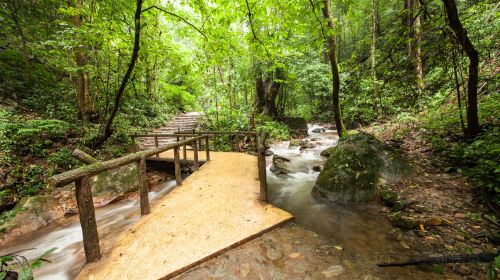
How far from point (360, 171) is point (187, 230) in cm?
384

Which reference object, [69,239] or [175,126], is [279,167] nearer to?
[69,239]

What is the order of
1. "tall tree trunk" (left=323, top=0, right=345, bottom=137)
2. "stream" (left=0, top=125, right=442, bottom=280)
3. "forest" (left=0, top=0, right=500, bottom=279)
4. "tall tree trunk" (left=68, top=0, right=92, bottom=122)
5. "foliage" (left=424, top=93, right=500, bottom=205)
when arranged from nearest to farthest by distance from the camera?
"stream" (left=0, top=125, right=442, bottom=280) → "foliage" (left=424, top=93, right=500, bottom=205) → "forest" (left=0, top=0, right=500, bottom=279) → "tall tree trunk" (left=323, top=0, right=345, bottom=137) → "tall tree trunk" (left=68, top=0, right=92, bottom=122)

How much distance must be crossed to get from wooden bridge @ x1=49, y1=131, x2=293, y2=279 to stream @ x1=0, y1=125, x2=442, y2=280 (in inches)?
17.1

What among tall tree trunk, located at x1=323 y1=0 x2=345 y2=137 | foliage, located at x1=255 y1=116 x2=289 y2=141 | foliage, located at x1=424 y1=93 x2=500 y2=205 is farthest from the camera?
foliage, located at x1=255 y1=116 x2=289 y2=141

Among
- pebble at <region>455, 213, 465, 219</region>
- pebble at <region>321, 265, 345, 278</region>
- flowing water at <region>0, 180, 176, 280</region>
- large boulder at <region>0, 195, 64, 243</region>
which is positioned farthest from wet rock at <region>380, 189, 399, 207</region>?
large boulder at <region>0, 195, 64, 243</region>

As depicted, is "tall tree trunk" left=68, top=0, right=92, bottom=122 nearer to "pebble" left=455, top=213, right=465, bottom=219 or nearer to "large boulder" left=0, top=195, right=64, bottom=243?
"large boulder" left=0, top=195, right=64, bottom=243

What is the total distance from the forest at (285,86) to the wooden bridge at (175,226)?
48cm

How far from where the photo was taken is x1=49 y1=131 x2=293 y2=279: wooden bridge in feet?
8.40

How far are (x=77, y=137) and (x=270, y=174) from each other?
24.0 ft

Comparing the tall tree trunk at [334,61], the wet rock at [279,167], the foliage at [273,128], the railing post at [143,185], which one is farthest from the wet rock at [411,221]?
the foliage at [273,128]

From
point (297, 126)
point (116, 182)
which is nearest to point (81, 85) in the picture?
point (116, 182)

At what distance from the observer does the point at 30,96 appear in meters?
9.20

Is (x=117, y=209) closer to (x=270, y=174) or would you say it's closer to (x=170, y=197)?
(x=170, y=197)

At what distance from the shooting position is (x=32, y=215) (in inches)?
197
